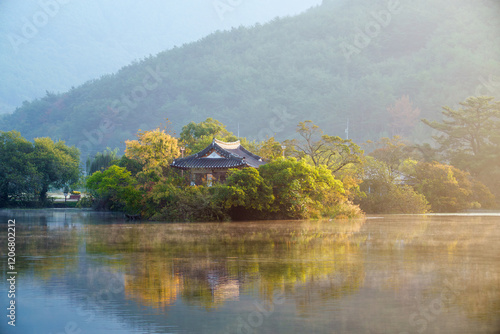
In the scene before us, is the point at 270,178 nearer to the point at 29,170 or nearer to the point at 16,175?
the point at 29,170

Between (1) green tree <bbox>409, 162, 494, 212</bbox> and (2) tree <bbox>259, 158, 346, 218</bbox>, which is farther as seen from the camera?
(1) green tree <bbox>409, 162, 494, 212</bbox>

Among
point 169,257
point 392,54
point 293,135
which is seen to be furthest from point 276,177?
point 392,54

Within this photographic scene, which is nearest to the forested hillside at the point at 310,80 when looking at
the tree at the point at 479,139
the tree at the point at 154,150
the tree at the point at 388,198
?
the tree at the point at 479,139

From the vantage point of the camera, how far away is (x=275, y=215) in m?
31.1

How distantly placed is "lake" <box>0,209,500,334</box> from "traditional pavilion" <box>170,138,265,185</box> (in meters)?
16.4

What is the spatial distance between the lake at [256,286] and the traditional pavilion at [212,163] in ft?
53.7

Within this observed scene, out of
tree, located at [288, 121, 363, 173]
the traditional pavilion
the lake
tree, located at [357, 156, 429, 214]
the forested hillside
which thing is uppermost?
the forested hillside

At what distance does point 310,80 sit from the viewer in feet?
330

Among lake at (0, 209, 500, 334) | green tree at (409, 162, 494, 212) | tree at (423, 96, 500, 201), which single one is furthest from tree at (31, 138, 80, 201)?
tree at (423, 96, 500, 201)

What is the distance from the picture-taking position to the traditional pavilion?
112 ft

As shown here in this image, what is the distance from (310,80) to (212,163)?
68.7 meters

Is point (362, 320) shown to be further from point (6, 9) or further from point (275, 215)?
point (6, 9)

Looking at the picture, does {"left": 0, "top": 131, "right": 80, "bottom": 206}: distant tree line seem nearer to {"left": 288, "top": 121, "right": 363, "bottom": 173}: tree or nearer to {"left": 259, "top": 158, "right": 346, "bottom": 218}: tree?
{"left": 288, "top": 121, "right": 363, "bottom": 173}: tree

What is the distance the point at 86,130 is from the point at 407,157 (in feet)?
201
